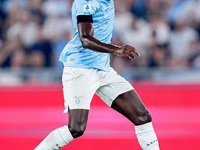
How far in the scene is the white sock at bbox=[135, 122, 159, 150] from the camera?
128 inches

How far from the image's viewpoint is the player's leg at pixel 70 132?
3.07 m

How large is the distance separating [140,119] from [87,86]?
0.52 m

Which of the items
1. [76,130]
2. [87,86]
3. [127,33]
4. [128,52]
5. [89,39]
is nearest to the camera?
[128,52]

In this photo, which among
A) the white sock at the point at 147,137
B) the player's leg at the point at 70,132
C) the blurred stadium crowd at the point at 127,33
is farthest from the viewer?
the blurred stadium crowd at the point at 127,33

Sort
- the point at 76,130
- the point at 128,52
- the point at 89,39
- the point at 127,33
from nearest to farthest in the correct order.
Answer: the point at 128,52 < the point at 89,39 < the point at 76,130 < the point at 127,33

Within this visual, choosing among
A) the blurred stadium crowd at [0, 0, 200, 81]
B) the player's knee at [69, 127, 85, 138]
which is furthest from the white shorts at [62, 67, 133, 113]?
the blurred stadium crowd at [0, 0, 200, 81]

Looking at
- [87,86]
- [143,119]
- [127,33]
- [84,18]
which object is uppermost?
[84,18]

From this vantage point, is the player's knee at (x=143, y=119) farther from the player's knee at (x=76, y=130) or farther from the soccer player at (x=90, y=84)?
the player's knee at (x=76, y=130)

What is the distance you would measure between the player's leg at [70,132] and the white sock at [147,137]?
496 mm

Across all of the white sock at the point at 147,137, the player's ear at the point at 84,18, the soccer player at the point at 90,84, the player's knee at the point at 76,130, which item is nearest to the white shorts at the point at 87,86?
the soccer player at the point at 90,84

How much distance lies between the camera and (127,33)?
6.88 metres

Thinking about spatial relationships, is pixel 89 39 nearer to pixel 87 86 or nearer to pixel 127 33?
pixel 87 86

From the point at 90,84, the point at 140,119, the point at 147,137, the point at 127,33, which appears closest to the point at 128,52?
the point at 90,84

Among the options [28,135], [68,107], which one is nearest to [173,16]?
[28,135]
